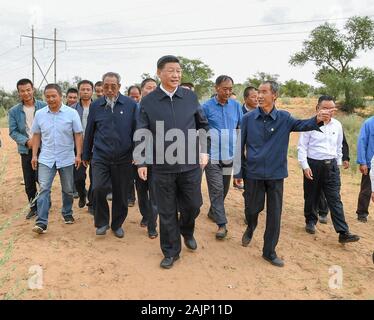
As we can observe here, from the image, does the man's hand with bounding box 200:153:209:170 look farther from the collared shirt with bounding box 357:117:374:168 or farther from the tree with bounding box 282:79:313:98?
the tree with bounding box 282:79:313:98

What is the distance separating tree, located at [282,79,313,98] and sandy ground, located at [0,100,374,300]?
3706 centimetres

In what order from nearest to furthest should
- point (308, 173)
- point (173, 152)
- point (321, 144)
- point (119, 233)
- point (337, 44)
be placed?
point (173, 152)
point (119, 233)
point (308, 173)
point (321, 144)
point (337, 44)

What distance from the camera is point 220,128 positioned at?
19.0 feet

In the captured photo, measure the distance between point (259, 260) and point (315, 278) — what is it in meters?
0.66

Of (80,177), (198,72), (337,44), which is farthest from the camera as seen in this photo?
(198,72)

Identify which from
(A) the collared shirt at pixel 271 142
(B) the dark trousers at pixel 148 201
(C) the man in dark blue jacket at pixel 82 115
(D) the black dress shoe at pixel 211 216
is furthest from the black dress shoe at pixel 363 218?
(C) the man in dark blue jacket at pixel 82 115

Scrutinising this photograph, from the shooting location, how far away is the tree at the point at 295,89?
4209 cm

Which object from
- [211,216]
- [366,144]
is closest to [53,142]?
[211,216]

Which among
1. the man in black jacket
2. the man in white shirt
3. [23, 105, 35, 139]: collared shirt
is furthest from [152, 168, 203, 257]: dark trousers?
[23, 105, 35, 139]: collared shirt

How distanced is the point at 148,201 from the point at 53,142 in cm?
144

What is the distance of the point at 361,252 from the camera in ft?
18.8

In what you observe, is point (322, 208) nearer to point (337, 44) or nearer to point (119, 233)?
point (119, 233)

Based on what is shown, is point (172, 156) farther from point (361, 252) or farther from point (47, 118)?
point (361, 252)

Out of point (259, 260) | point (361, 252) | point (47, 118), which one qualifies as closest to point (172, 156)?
point (259, 260)
